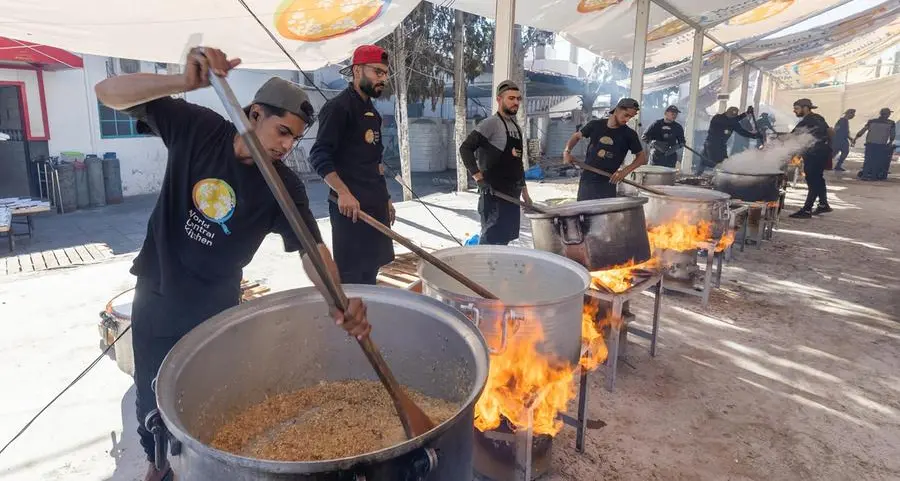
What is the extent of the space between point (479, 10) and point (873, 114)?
2979cm

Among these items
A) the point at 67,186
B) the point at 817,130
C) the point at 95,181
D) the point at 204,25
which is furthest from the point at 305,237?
the point at 95,181

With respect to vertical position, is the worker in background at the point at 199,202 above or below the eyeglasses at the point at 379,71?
below

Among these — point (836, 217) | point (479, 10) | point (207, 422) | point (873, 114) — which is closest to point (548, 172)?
point (836, 217)

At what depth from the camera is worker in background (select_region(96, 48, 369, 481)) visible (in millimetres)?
1814

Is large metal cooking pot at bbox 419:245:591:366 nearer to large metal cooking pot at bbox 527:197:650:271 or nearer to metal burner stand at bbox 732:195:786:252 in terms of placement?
large metal cooking pot at bbox 527:197:650:271

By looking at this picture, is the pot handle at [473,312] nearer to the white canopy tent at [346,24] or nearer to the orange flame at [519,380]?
the orange flame at [519,380]

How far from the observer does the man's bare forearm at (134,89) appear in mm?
1763

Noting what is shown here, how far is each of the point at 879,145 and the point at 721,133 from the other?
336 inches

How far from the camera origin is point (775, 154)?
9148 mm

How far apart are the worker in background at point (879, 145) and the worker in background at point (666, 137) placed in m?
9.55

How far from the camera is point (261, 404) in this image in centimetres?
193

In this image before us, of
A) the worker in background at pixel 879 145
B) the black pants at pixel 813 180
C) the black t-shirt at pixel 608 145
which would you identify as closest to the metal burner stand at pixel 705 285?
the black t-shirt at pixel 608 145

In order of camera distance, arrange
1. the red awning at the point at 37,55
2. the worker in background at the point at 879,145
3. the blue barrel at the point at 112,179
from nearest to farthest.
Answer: the red awning at the point at 37,55 → the blue barrel at the point at 112,179 → the worker in background at the point at 879,145

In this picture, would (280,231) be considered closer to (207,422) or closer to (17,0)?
(207,422)
